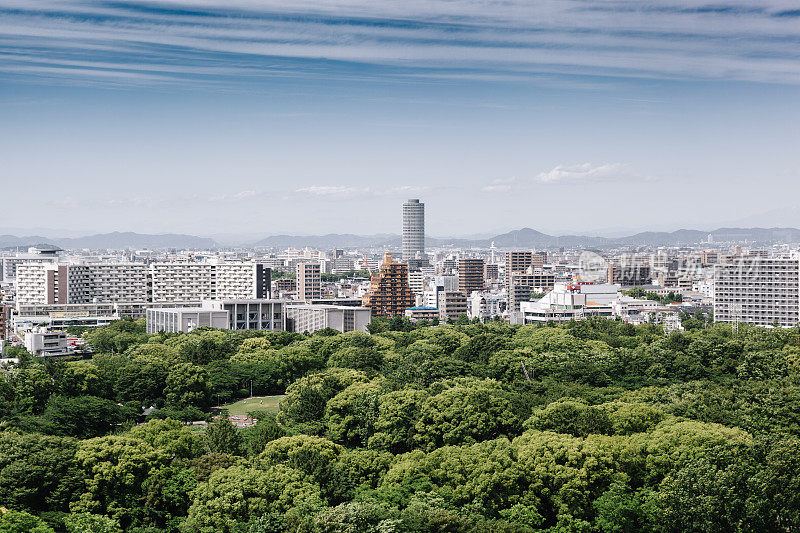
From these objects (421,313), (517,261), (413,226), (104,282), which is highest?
(413,226)

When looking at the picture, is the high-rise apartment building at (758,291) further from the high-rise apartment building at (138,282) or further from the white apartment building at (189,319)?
the high-rise apartment building at (138,282)

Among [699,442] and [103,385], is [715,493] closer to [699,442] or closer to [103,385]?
[699,442]

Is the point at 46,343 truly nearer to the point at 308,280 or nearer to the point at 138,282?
the point at 138,282

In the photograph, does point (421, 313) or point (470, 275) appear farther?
point (470, 275)

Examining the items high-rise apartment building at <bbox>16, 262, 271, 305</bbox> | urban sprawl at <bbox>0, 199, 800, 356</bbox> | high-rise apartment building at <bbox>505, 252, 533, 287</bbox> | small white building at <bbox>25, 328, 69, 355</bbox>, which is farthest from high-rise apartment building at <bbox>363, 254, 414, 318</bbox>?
high-rise apartment building at <bbox>505, 252, 533, 287</bbox>

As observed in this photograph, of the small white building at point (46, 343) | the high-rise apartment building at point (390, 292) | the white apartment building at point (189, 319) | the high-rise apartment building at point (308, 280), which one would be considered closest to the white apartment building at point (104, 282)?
the high-rise apartment building at point (308, 280)

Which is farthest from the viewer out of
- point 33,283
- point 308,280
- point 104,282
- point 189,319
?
point 308,280

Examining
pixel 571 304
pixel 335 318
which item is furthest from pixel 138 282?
pixel 571 304
